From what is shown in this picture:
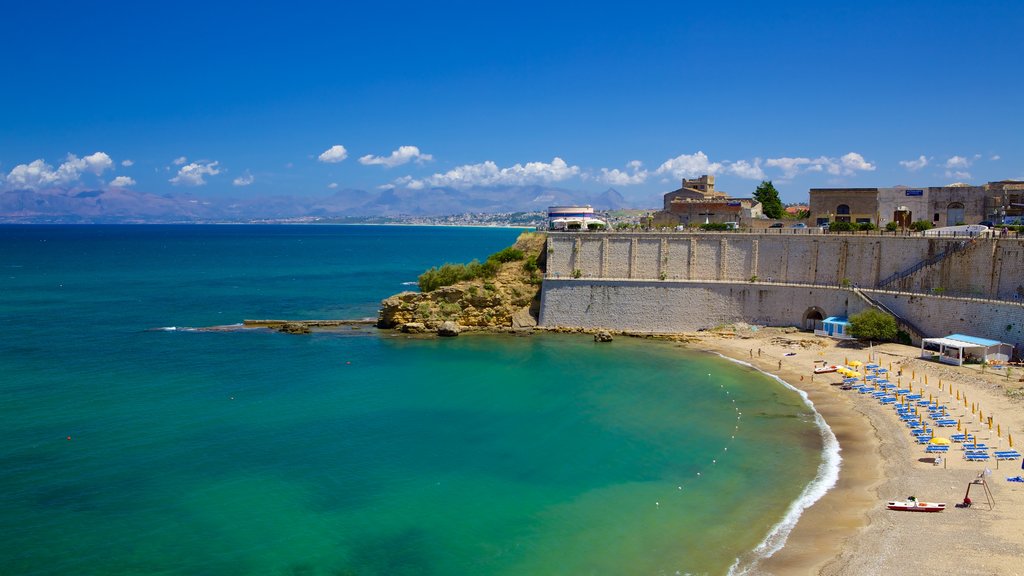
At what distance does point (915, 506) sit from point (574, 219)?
151ft

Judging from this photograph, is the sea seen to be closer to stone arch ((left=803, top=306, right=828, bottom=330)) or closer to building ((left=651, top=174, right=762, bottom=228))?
stone arch ((left=803, top=306, right=828, bottom=330))

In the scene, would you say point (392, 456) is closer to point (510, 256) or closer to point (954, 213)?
point (510, 256)

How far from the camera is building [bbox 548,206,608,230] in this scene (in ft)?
218

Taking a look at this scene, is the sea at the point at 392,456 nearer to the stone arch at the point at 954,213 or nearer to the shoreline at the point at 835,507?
the shoreline at the point at 835,507

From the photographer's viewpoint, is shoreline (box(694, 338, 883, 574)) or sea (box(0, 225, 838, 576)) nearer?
shoreline (box(694, 338, 883, 574))

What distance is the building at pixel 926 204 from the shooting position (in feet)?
188

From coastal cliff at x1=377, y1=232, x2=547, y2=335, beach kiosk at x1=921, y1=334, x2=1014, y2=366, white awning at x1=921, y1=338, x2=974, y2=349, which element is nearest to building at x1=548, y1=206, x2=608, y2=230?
coastal cliff at x1=377, y1=232, x2=547, y2=335

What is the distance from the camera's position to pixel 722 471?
2933 centimetres

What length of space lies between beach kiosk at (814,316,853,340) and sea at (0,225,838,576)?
9.04 meters

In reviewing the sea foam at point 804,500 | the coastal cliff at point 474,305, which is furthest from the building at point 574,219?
the sea foam at point 804,500

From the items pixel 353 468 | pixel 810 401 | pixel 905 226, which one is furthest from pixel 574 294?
pixel 353 468

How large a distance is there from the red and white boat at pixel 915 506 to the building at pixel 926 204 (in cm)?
4062

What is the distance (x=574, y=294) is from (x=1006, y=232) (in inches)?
1164

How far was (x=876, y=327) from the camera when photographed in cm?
4666
